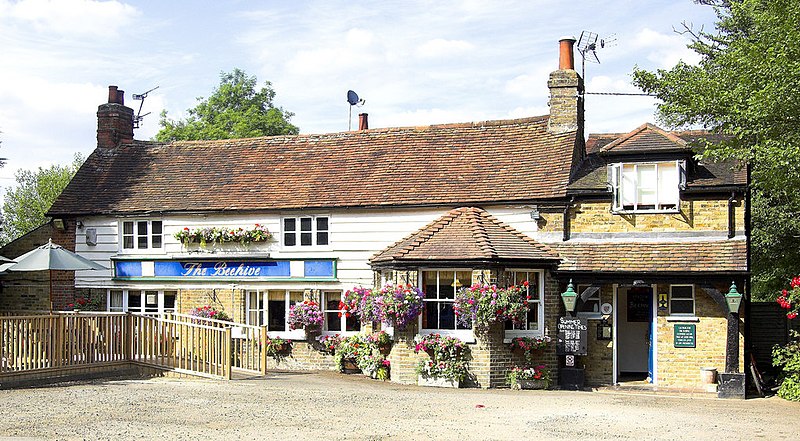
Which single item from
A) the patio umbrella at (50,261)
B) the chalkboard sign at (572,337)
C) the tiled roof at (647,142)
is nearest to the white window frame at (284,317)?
the patio umbrella at (50,261)

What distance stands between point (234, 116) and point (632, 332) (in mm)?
30989

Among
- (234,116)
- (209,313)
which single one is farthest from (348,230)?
(234,116)

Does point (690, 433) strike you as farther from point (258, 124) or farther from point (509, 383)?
point (258, 124)

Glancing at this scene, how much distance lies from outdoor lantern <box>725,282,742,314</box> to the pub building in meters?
0.23

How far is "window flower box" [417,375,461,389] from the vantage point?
18594 mm

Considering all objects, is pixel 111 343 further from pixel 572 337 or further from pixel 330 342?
pixel 572 337

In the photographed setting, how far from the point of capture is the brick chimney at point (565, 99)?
22.0 m

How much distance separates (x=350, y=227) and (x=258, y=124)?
26.8 m

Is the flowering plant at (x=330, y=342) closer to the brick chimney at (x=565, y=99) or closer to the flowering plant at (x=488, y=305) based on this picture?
the flowering plant at (x=488, y=305)

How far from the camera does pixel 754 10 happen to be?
19266mm

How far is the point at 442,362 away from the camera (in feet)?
61.2

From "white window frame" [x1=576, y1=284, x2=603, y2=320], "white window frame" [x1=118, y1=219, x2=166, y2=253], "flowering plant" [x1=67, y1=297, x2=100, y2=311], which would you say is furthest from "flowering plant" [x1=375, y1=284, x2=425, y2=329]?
"flowering plant" [x1=67, y1=297, x2=100, y2=311]

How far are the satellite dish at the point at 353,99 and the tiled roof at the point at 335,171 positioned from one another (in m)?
5.65

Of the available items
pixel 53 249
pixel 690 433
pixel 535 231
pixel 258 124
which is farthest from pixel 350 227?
pixel 258 124
